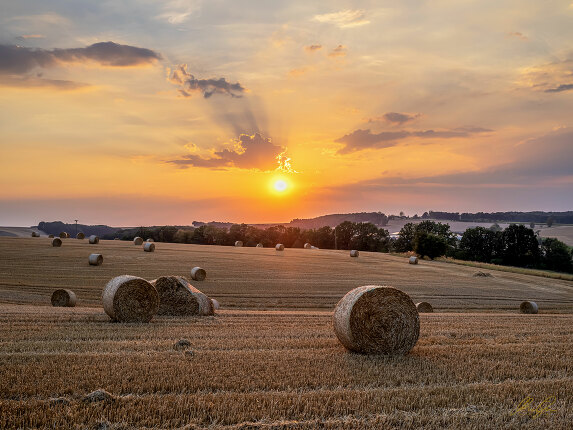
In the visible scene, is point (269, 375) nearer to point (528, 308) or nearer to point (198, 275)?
point (528, 308)

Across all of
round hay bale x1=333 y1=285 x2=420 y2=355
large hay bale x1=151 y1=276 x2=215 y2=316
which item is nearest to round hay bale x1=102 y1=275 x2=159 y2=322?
large hay bale x1=151 y1=276 x2=215 y2=316

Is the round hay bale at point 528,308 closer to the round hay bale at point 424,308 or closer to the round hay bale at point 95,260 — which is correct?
the round hay bale at point 424,308

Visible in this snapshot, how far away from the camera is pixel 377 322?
414 inches

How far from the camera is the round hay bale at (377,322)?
10.3 metres

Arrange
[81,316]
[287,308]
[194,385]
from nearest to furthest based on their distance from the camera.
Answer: [194,385] → [81,316] → [287,308]

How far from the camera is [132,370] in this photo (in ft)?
25.4

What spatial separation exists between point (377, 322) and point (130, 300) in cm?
768

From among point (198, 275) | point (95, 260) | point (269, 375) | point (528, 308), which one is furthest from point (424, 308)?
point (95, 260)

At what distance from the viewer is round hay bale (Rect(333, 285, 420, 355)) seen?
10.3 m

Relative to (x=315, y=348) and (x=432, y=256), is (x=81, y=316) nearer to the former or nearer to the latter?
(x=315, y=348)

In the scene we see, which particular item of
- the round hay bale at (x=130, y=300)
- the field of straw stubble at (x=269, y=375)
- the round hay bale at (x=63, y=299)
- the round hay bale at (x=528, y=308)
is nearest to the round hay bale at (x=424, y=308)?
the round hay bale at (x=528, y=308)

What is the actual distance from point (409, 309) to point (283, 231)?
275 feet

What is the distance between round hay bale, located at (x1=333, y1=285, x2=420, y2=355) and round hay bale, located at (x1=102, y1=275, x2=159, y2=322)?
21.7ft

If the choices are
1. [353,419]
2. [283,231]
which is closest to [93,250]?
[353,419]
